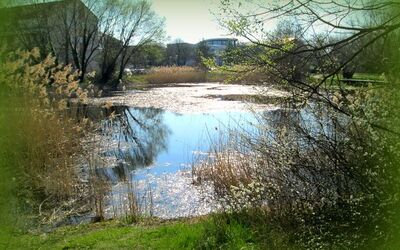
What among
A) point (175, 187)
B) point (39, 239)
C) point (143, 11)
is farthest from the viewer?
point (143, 11)

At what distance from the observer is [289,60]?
341 cm

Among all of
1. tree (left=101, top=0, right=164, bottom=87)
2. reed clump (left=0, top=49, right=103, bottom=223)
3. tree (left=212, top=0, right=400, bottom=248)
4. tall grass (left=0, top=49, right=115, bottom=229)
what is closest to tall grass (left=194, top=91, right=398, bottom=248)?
tree (left=212, top=0, right=400, bottom=248)

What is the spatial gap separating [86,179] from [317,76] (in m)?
5.55

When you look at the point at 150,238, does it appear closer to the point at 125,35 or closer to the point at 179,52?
the point at 125,35

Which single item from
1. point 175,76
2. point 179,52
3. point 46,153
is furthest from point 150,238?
point 179,52

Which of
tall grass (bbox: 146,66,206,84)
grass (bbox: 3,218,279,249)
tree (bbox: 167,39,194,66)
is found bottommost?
grass (bbox: 3,218,279,249)

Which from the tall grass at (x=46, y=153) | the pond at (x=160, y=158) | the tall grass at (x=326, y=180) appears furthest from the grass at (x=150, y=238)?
the tall grass at (x=46, y=153)

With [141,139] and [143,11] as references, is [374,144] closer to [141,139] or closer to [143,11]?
[141,139]

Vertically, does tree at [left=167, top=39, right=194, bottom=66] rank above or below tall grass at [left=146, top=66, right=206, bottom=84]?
above

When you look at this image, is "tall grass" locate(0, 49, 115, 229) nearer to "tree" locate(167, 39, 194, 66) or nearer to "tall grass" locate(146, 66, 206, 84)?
"tall grass" locate(146, 66, 206, 84)

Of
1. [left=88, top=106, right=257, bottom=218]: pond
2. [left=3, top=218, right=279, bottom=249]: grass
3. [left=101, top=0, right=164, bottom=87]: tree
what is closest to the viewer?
[left=3, top=218, right=279, bottom=249]: grass

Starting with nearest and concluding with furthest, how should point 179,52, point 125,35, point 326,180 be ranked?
point 326,180
point 125,35
point 179,52

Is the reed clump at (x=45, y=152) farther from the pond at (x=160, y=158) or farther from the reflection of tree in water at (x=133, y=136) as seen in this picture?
the reflection of tree in water at (x=133, y=136)

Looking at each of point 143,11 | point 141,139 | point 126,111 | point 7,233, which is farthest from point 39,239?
point 143,11
